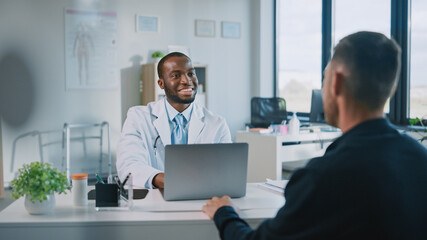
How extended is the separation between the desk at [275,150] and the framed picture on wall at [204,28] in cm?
211

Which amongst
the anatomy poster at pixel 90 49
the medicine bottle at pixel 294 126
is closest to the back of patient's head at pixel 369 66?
the medicine bottle at pixel 294 126

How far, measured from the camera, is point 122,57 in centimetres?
601

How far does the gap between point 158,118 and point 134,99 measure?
3692mm

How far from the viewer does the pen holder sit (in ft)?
5.87

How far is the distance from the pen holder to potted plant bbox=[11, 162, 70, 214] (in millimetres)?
157

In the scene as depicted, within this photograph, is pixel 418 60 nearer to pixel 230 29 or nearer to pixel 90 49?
pixel 230 29

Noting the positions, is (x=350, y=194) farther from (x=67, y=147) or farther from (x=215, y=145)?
(x=67, y=147)

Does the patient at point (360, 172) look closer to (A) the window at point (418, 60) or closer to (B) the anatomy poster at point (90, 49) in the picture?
(A) the window at point (418, 60)

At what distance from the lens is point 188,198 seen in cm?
186

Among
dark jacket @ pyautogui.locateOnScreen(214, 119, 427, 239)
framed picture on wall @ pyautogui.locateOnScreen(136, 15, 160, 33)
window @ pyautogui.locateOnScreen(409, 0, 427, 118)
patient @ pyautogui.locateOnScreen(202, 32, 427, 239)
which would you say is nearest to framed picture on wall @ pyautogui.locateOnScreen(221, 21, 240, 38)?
framed picture on wall @ pyautogui.locateOnScreen(136, 15, 160, 33)

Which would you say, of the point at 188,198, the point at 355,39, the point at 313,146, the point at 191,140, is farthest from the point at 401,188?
the point at 313,146

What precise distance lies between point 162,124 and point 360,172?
163cm

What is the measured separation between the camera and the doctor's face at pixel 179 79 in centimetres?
251

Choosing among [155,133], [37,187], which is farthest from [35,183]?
[155,133]
